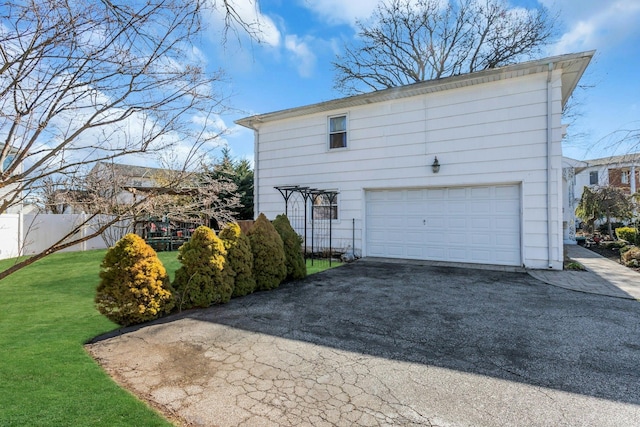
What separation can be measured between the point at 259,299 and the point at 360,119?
21.6ft

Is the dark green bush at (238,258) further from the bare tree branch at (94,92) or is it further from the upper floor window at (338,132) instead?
the upper floor window at (338,132)

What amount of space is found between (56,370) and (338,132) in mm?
8934

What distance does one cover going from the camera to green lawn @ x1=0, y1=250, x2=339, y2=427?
225 centimetres

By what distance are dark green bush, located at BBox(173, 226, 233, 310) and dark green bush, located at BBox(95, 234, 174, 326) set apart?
576 mm

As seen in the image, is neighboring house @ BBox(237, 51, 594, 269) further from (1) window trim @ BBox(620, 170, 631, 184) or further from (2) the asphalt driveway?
(2) the asphalt driveway

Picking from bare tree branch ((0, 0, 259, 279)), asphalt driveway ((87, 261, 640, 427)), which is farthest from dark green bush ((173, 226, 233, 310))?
bare tree branch ((0, 0, 259, 279))

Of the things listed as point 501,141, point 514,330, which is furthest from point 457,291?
point 501,141

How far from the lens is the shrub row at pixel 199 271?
4133 mm

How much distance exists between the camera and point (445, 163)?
8688mm

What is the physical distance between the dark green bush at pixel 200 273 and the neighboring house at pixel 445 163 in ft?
17.9

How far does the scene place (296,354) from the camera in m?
3.38

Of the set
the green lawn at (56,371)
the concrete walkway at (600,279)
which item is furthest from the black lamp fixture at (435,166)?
the green lawn at (56,371)

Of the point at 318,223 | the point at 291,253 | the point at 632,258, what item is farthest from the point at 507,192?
the point at 291,253

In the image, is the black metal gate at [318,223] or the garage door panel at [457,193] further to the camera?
the black metal gate at [318,223]
